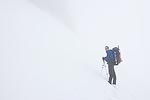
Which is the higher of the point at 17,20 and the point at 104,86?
the point at 17,20

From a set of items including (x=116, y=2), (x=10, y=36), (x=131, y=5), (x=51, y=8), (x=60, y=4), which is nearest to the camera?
(x=10, y=36)

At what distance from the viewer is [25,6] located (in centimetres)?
2272

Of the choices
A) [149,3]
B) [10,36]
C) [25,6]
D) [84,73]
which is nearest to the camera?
[10,36]

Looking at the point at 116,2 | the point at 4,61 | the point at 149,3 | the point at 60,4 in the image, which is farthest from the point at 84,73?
the point at 149,3

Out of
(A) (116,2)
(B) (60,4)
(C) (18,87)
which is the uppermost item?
(A) (116,2)

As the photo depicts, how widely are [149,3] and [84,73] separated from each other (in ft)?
339

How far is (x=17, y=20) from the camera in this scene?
57.1 feet

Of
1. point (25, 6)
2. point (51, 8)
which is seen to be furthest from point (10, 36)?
point (51, 8)

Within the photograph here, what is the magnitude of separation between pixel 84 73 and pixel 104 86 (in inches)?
49.3

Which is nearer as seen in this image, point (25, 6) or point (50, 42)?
point (50, 42)

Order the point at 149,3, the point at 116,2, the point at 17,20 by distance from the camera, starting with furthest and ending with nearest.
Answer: the point at 149,3 → the point at 116,2 → the point at 17,20

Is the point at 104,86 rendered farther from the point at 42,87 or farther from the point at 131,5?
the point at 131,5

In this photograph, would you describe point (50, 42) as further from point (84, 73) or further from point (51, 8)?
point (51, 8)

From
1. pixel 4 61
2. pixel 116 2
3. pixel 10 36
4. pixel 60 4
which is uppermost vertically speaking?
pixel 116 2
